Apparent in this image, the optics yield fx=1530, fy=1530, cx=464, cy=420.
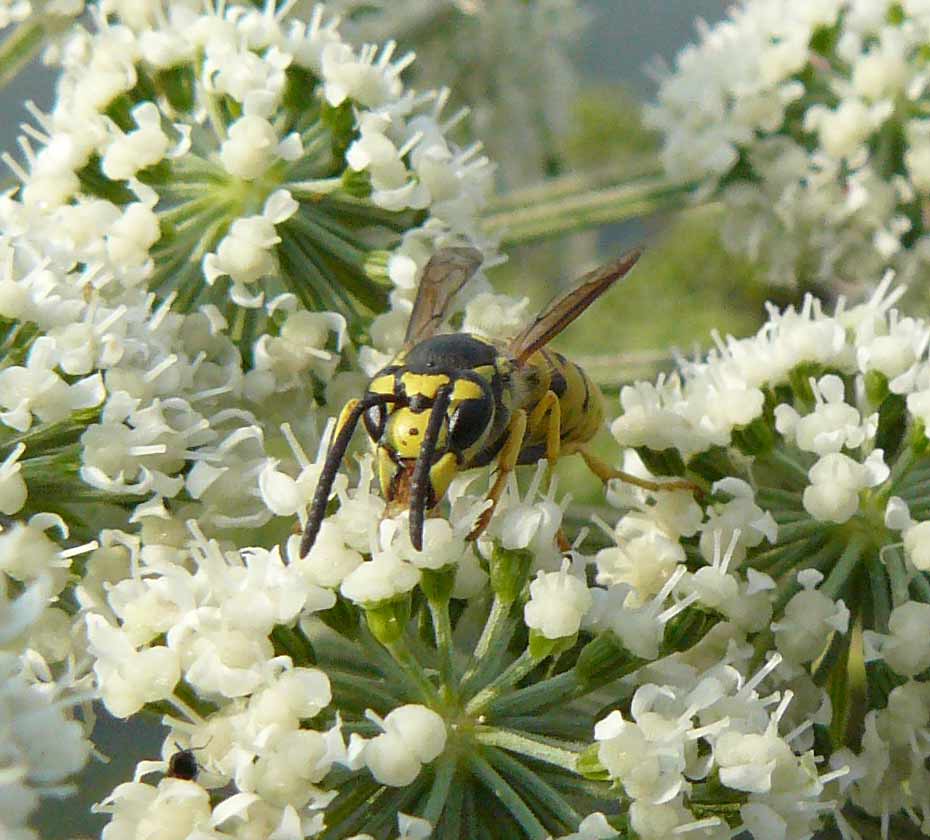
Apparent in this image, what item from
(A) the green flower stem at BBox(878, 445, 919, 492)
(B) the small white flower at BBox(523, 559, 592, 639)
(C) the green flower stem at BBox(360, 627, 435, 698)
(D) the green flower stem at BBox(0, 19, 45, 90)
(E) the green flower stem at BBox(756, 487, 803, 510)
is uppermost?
(D) the green flower stem at BBox(0, 19, 45, 90)

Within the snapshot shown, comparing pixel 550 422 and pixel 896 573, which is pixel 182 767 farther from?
pixel 896 573

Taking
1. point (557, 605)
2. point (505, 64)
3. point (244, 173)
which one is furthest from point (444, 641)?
point (505, 64)

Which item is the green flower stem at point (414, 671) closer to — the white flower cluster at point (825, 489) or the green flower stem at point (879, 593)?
the white flower cluster at point (825, 489)

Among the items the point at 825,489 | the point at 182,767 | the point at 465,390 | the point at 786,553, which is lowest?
the point at 182,767

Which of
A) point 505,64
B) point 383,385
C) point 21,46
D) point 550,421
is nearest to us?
point 383,385

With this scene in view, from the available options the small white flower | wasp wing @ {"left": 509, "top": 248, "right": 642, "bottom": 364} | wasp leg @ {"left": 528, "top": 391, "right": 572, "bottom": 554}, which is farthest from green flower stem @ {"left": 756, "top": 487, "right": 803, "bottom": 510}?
the small white flower

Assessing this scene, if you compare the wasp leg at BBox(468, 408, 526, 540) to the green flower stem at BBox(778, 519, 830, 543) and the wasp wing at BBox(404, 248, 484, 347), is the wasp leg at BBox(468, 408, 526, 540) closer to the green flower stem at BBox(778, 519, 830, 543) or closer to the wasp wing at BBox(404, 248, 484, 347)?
the wasp wing at BBox(404, 248, 484, 347)

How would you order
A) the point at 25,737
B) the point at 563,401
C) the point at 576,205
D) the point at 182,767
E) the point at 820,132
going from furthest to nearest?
1. the point at 576,205
2. the point at 820,132
3. the point at 563,401
4. the point at 182,767
5. the point at 25,737
